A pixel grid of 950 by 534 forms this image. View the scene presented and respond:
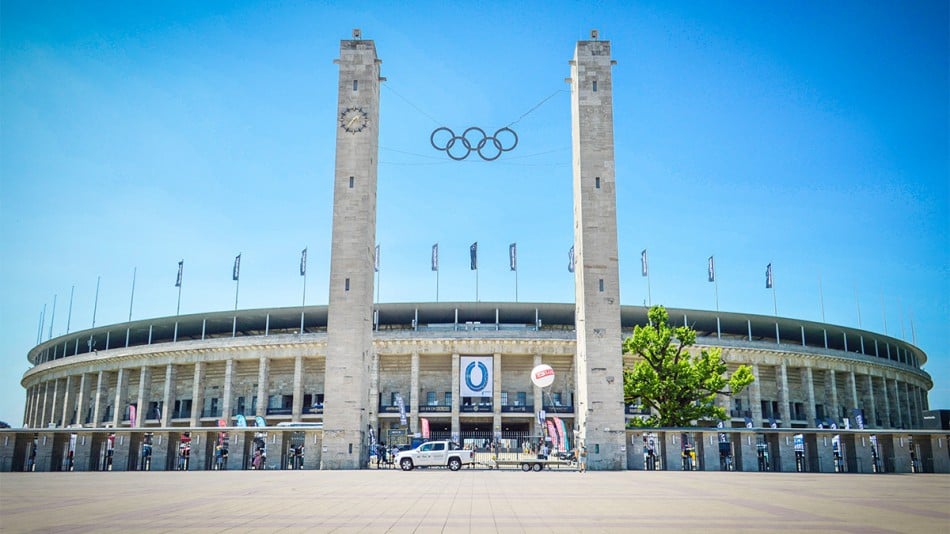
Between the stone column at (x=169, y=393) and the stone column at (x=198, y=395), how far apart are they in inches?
84.3

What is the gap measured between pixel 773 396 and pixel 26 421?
10156 centimetres

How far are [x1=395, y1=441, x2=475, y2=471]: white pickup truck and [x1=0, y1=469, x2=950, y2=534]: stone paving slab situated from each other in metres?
13.0

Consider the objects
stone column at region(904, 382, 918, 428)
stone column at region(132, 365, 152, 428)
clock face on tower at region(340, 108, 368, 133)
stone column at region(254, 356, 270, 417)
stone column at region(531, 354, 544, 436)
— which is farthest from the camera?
stone column at region(904, 382, 918, 428)

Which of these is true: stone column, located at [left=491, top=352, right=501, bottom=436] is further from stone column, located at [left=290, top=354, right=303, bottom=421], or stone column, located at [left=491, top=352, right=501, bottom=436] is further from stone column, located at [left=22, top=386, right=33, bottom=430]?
stone column, located at [left=22, top=386, right=33, bottom=430]

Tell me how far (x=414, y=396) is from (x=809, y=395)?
4091 centimetres

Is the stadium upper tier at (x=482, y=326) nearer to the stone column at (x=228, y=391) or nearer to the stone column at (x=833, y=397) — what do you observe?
the stone column at (x=833, y=397)

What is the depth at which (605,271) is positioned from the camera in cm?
3950

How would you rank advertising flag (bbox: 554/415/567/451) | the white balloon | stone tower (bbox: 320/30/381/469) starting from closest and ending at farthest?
stone tower (bbox: 320/30/381/469) < the white balloon < advertising flag (bbox: 554/415/567/451)

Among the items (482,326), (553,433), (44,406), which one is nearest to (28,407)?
(44,406)

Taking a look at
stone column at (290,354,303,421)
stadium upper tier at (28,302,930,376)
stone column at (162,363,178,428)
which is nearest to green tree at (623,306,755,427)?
stadium upper tier at (28,302,930,376)

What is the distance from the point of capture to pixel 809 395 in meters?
72.9

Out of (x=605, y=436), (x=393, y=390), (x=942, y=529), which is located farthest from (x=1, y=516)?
(x=393, y=390)

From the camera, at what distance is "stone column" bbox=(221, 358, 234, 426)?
69500mm

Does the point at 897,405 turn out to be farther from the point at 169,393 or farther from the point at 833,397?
the point at 169,393
